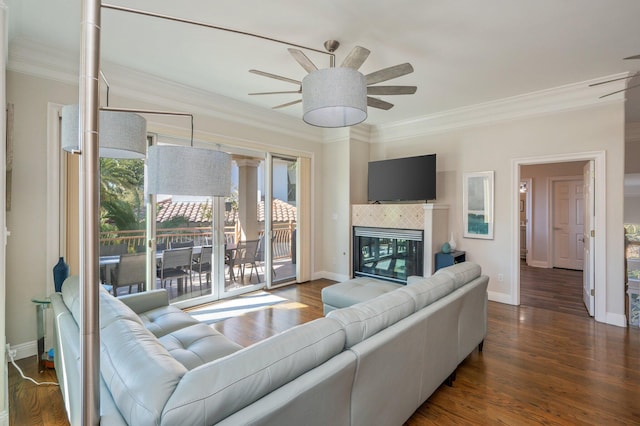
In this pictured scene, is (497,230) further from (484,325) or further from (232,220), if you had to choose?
(232,220)

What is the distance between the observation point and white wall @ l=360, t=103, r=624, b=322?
3527 millimetres

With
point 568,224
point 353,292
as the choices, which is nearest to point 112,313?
point 353,292

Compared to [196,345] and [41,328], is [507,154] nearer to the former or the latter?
[196,345]

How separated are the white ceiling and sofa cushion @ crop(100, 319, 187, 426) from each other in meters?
2.29

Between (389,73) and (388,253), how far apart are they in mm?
3269

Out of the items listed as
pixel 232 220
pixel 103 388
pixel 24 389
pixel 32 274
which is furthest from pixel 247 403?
pixel 232 220

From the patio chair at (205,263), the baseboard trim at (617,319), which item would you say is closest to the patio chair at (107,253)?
the patio chair at (205,263)

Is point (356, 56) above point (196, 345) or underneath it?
above

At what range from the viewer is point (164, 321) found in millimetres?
2400

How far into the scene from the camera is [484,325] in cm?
281

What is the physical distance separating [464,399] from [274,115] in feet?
13.8

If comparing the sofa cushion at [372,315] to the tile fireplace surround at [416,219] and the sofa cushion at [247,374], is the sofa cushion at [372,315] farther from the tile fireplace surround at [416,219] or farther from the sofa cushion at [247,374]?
the tile fireplace surround at [416,219]

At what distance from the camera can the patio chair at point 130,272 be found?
351 cm

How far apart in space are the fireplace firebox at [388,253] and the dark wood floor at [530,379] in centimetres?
138
